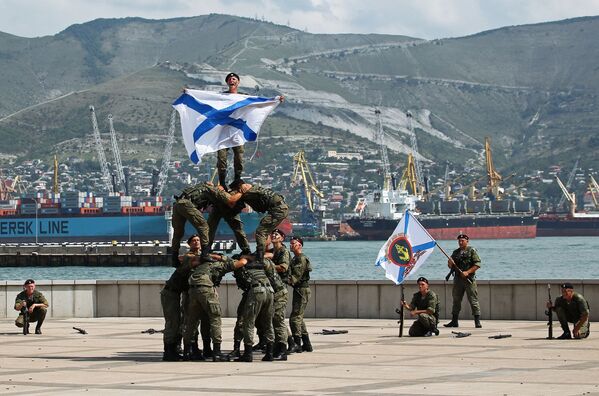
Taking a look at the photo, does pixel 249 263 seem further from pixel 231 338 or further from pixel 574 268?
pixel 574 268

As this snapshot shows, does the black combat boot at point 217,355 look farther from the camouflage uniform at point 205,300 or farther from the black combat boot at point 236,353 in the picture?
the black combat boot at point 236,353

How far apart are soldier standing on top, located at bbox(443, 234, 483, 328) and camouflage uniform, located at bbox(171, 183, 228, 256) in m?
7.65

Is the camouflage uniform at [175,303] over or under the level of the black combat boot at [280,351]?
over

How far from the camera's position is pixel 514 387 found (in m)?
19.0

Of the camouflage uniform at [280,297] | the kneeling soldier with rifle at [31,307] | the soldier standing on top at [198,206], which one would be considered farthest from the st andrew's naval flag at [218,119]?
the kneeling soldier with rifle at [31,307]

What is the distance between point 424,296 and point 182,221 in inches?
233

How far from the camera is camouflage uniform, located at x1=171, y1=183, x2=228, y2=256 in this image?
24125mm

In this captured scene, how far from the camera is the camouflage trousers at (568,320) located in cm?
2683

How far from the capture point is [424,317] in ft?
92.0

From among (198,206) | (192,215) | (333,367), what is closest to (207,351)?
(192,215)

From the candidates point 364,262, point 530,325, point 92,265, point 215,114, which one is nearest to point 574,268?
point 364,262

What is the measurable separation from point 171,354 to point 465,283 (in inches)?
352

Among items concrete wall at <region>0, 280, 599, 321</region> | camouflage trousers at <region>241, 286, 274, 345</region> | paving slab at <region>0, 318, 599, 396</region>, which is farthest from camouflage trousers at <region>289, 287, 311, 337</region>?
concrete wall at <region>0, 280, 599, 321</region>

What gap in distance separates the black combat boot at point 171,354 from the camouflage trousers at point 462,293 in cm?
840
